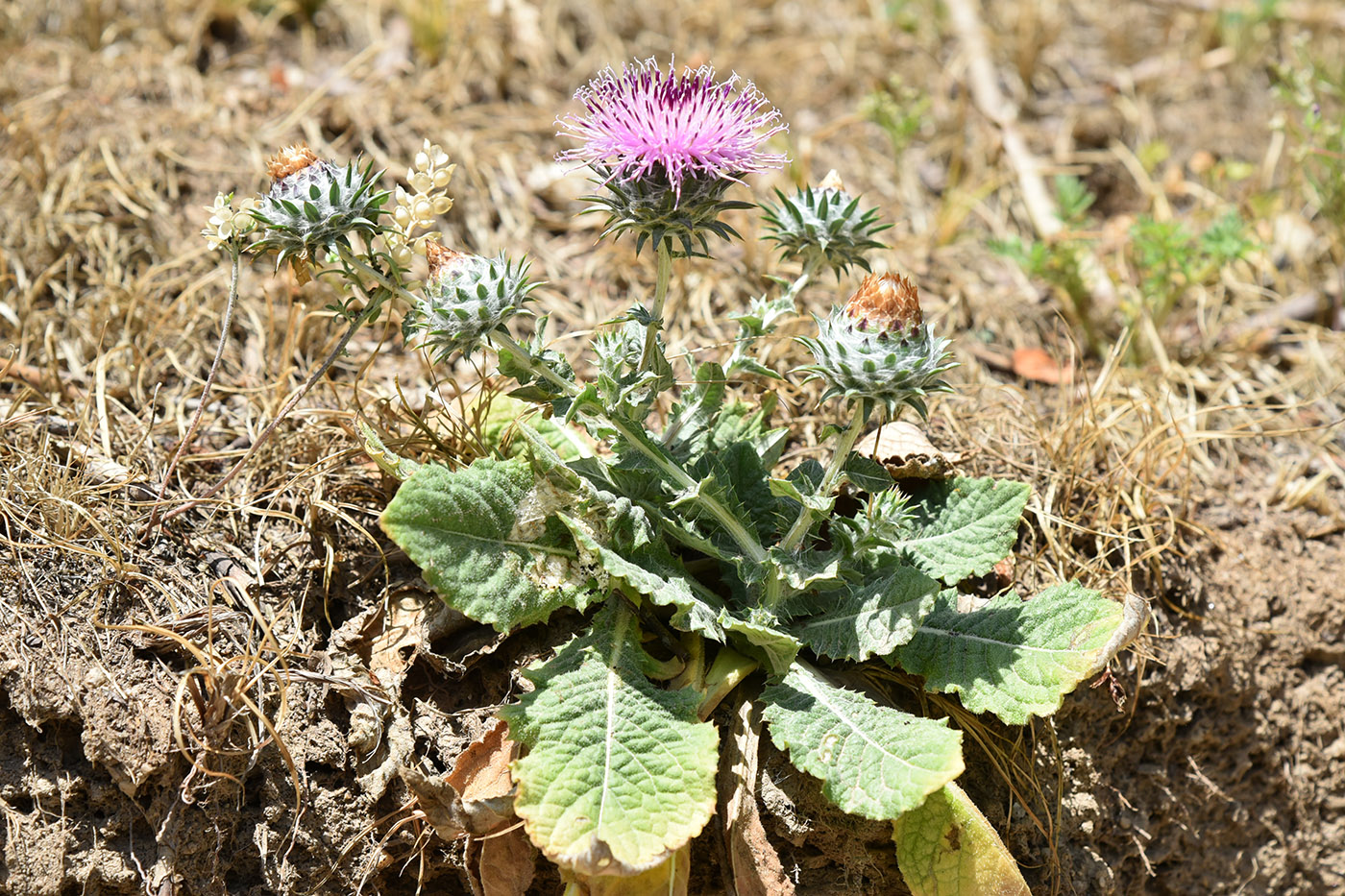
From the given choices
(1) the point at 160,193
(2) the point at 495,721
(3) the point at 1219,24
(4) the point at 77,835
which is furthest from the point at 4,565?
(3) the point at 1219,24

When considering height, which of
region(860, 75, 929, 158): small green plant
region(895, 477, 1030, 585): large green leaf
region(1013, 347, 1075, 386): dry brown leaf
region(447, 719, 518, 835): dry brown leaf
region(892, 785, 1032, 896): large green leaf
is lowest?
region(892, 785, 1032, 896): large green leaf

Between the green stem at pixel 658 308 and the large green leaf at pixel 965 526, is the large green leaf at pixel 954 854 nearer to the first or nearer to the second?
the large green leaf at pixel 965 526

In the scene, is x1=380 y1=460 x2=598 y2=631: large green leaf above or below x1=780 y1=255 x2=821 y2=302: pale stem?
below

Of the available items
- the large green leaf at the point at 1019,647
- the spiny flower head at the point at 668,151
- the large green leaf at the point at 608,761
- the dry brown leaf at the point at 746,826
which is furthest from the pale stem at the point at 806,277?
the dry brown leaf at the point at 746,826

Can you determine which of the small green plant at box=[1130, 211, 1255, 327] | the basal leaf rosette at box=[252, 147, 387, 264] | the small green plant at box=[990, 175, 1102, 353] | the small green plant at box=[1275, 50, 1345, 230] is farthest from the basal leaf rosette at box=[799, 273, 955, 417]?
the small green plant at box=[1275, 50, 1345, 230]

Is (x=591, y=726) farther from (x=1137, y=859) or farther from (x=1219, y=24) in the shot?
(x=1219, y=24)

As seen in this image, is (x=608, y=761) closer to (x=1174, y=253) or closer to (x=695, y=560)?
(x=695, y=560)

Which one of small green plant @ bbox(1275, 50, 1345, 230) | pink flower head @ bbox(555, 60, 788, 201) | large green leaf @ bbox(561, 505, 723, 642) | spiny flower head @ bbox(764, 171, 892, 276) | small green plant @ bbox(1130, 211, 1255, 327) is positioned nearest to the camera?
pink flower head @ bbox(555, 60, 788, 201)

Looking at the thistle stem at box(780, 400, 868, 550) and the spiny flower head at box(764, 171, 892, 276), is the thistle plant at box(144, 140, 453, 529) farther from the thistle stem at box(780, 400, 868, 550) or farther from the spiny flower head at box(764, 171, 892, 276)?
the thistle stem at box(780, 400, 868, 550)
